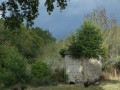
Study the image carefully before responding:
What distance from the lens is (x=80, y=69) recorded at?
20.8 metres

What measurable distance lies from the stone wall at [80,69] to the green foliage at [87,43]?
2.43 ft

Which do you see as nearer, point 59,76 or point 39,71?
point 59,76

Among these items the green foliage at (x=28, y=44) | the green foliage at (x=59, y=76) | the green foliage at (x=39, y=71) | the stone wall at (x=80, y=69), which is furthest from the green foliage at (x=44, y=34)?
the stone wall at (x=80, y=69)

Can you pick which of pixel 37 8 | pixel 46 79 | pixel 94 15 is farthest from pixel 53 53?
pixel 37 8

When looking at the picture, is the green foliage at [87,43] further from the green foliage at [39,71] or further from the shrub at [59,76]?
the green foliage at [39,71]

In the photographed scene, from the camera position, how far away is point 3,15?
781 centimetres

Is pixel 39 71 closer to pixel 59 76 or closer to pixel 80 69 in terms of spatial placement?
pixel 59 76

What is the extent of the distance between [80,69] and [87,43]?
3051 mm

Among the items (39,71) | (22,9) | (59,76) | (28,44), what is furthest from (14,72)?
(28,44)

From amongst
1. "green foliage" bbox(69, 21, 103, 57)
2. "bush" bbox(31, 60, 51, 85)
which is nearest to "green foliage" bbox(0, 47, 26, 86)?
"bush" bbox(31, 60, 51, 85)

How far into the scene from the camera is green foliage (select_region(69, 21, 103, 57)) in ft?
66.2

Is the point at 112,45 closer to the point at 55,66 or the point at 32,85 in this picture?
the point at 55,66

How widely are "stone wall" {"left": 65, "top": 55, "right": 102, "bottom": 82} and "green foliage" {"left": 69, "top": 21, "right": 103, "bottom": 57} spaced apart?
740 mm

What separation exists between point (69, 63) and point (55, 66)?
4.67 meters
